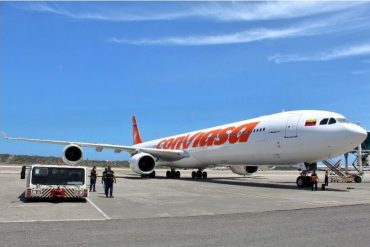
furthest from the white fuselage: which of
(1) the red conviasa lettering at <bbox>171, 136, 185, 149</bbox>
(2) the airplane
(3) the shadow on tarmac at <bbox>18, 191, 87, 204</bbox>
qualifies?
(3) the shadow on tarmac at <bbox>18, 191, 87, 204</bbox>

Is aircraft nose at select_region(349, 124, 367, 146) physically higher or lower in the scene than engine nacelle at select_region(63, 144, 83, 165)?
higher

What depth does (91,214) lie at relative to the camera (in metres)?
12.8

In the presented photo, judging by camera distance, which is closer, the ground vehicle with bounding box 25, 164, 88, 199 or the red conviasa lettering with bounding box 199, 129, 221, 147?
the ground vehicle with bounding box 25, 164, 88, 199

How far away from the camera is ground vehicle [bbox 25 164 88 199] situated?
52.5 ft

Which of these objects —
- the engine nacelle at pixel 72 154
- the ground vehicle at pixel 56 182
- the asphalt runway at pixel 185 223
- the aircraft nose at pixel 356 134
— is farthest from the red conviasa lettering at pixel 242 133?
the ground vehicle at pixel 56 182

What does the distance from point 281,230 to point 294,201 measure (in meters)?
7.29

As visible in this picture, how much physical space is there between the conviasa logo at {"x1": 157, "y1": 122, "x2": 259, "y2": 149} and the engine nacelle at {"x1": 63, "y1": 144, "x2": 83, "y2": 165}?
9.07m

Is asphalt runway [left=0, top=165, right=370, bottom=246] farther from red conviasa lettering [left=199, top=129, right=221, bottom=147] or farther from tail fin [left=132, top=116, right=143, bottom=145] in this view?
tail fin [left=132, top=116, right=143, bottom=145]

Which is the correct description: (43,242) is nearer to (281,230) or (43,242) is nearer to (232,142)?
(281,230)

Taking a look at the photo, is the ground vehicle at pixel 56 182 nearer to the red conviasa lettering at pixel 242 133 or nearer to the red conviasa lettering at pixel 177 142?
the red conviasa lettering at pixel 242 133

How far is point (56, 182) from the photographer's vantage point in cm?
1664

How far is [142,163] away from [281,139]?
533 inches

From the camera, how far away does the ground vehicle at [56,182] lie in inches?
631

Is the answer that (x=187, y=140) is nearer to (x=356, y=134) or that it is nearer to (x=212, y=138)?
(x=212, y=138)
